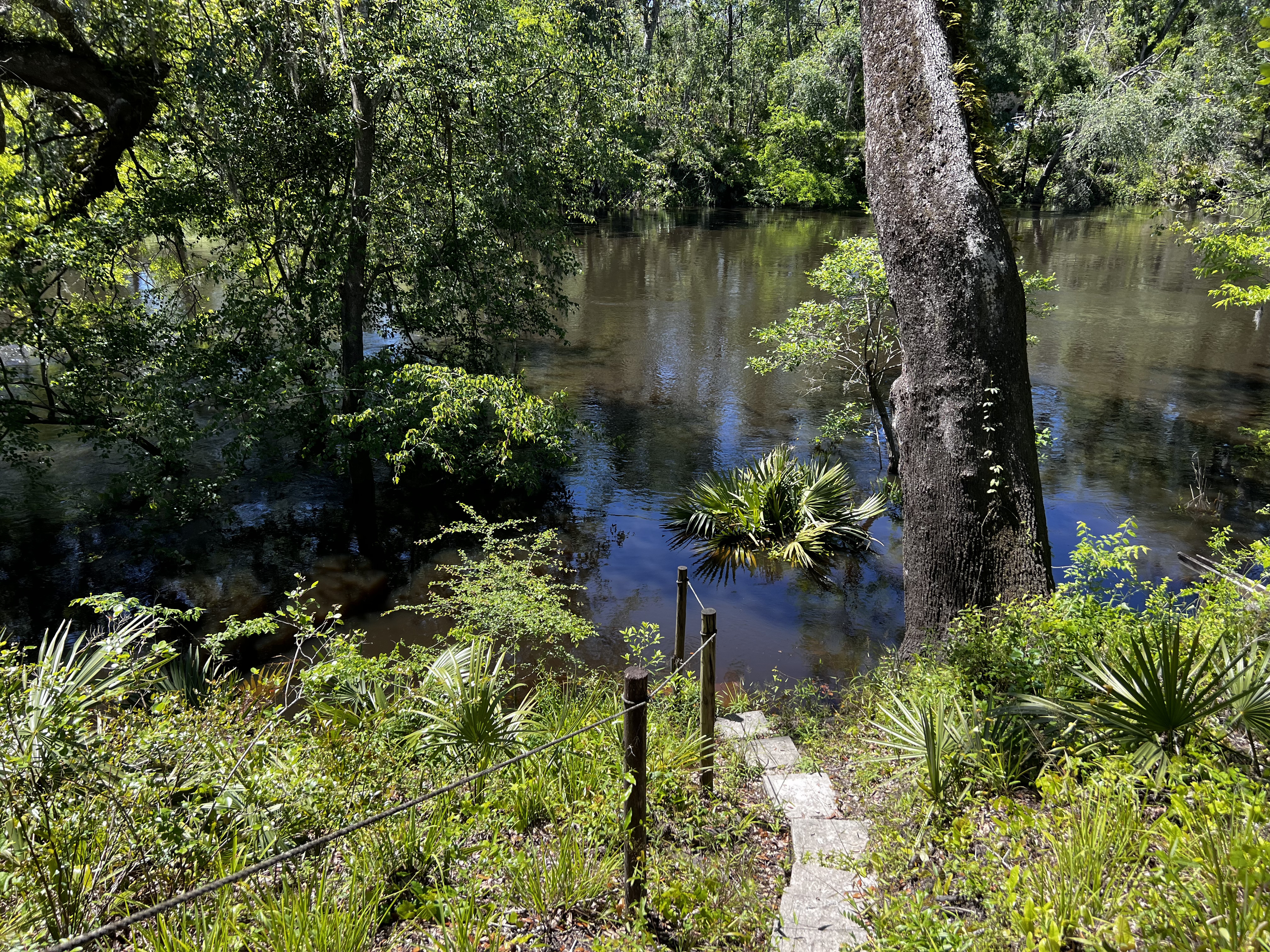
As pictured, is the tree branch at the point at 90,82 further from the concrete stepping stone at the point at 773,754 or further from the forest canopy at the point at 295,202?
the concrete stepping stone at the point at 773,754

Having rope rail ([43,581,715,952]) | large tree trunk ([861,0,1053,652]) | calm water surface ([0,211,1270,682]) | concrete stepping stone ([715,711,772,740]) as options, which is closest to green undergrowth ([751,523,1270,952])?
concrete stepping stone ([715,711,772,740])

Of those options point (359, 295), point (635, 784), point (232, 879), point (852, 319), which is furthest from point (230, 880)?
point (852, 319)

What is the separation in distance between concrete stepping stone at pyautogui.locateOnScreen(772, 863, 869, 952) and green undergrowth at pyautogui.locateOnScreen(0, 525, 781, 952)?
120 millimetres

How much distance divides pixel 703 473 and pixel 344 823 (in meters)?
9.29

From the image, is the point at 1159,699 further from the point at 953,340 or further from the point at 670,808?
the point at 953,340

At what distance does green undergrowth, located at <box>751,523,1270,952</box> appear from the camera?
8.79ft

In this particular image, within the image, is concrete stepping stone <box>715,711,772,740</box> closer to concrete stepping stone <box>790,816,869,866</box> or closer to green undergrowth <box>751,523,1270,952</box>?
green undergrowth <box>751,523,1270,952</box>

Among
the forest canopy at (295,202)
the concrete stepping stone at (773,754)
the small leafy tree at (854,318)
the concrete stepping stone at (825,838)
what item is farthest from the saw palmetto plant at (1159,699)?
the small leafy tree at (854,318)

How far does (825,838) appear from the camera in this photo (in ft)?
14.1

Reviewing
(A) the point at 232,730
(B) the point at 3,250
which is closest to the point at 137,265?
(B) the point at 3,250

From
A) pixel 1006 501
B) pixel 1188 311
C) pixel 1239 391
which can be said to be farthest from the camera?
pixel 1188 311

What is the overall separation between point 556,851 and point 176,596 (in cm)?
724

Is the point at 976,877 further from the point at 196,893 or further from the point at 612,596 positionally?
the point at 612,596

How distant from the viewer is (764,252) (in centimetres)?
3084
